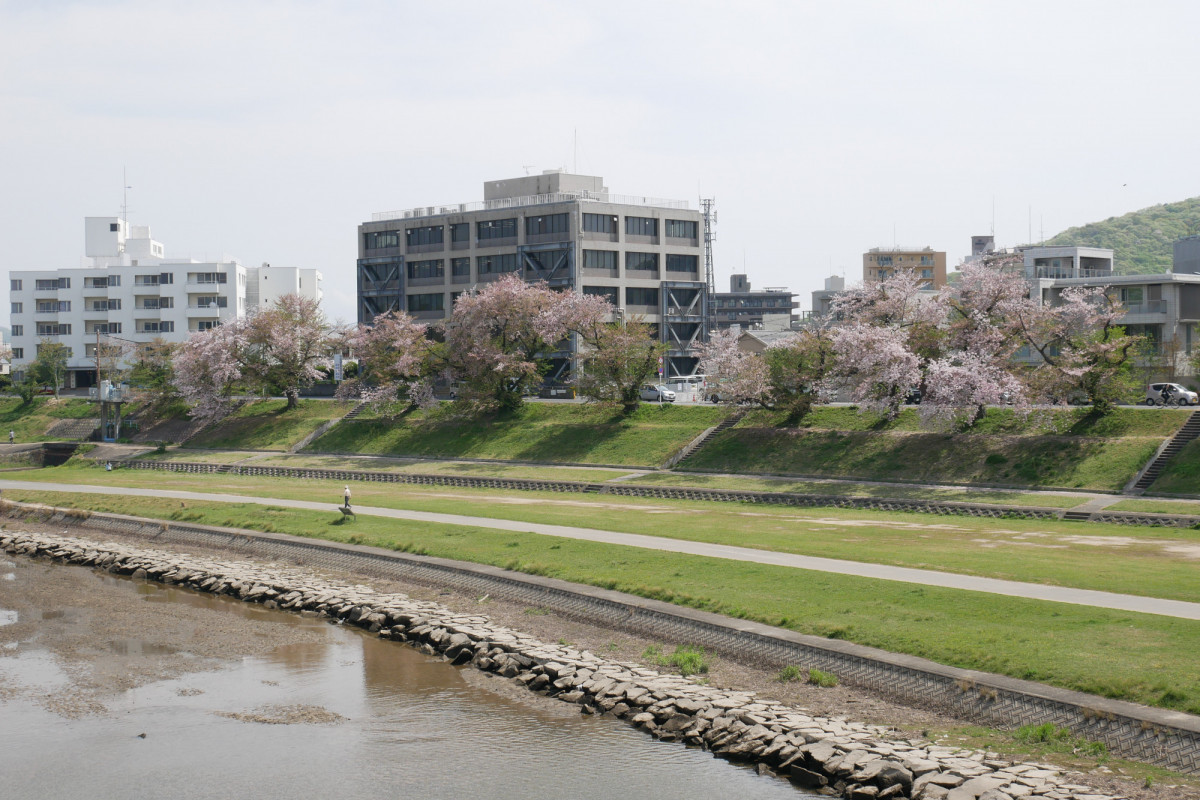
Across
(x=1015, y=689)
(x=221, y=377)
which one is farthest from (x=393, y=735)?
(x=221, y=377)

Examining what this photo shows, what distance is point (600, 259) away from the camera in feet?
353

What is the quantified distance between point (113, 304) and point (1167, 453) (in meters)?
111

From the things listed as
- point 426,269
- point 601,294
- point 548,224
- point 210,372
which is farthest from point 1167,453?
point 426,269

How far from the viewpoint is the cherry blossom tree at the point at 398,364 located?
80.4 m

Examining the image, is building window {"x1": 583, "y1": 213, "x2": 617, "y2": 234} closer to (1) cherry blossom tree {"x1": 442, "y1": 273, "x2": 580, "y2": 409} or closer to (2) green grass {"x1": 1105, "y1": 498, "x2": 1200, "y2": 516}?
(1) cherry blossom tree {"x1": 442, "y1": 273, "x2": 580, "y2": 409}

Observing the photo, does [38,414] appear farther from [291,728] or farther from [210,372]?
[291,728]

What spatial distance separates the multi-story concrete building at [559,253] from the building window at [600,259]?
98 mm

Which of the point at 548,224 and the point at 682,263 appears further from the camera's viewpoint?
the point at 682,263

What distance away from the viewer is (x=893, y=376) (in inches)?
2178

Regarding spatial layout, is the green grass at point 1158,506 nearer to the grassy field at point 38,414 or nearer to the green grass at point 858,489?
the green grass at point 858,489

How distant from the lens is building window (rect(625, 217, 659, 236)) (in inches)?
4304

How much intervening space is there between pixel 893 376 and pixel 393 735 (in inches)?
1595

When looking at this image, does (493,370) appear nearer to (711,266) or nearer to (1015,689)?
(711,266)

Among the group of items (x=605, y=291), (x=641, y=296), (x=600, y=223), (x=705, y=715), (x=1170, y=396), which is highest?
(x=600, y=223)
